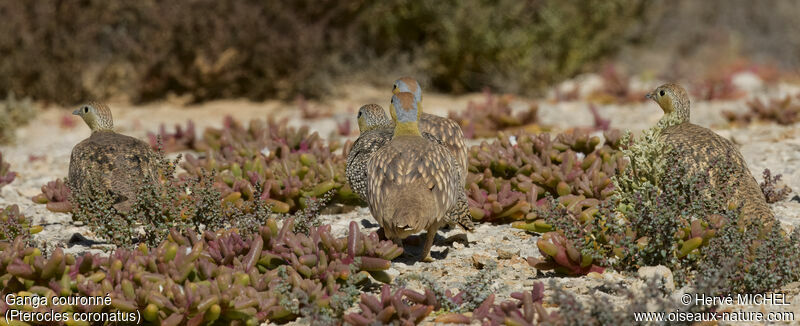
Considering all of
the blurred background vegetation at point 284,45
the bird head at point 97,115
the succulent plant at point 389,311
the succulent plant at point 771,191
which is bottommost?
the succulent plant at point 389,311

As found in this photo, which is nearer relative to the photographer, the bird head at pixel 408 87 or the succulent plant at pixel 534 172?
the bird head at pixel 408 87

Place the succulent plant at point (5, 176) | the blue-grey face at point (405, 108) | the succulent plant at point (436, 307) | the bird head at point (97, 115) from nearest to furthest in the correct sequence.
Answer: the succulent plant at point (436, 307) → the blue-grey face at point (405, 108) → the bird head at point (97, 115) → the succulent plant at point (5, 176)

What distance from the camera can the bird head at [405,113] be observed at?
5.59 m

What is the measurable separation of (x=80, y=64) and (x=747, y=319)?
11712 millimetres

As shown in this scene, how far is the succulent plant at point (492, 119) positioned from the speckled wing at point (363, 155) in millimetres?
2995

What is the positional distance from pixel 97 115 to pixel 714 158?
15.6 feet

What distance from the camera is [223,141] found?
805cm

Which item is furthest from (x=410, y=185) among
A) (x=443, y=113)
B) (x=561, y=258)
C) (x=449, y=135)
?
(x=443, y=113)

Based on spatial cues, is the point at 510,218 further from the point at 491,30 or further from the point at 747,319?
the point at 491,30

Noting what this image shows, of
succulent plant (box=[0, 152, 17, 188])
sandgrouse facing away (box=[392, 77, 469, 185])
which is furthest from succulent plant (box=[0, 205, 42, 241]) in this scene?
sandgrouse facing away (box=[392, 77, 469, 185])

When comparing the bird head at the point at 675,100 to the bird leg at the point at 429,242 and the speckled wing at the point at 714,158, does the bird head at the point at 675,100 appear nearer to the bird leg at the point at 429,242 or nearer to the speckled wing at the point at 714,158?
the speckled wing at the point at 714,158

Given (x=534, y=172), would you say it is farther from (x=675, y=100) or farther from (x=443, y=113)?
(x=443, y=113)

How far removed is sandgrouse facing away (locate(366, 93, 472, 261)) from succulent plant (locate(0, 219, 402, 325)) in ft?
0.74

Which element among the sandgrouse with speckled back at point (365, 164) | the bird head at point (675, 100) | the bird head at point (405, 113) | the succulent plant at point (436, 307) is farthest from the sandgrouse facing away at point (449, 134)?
the succulent plant at point (436, 307)
